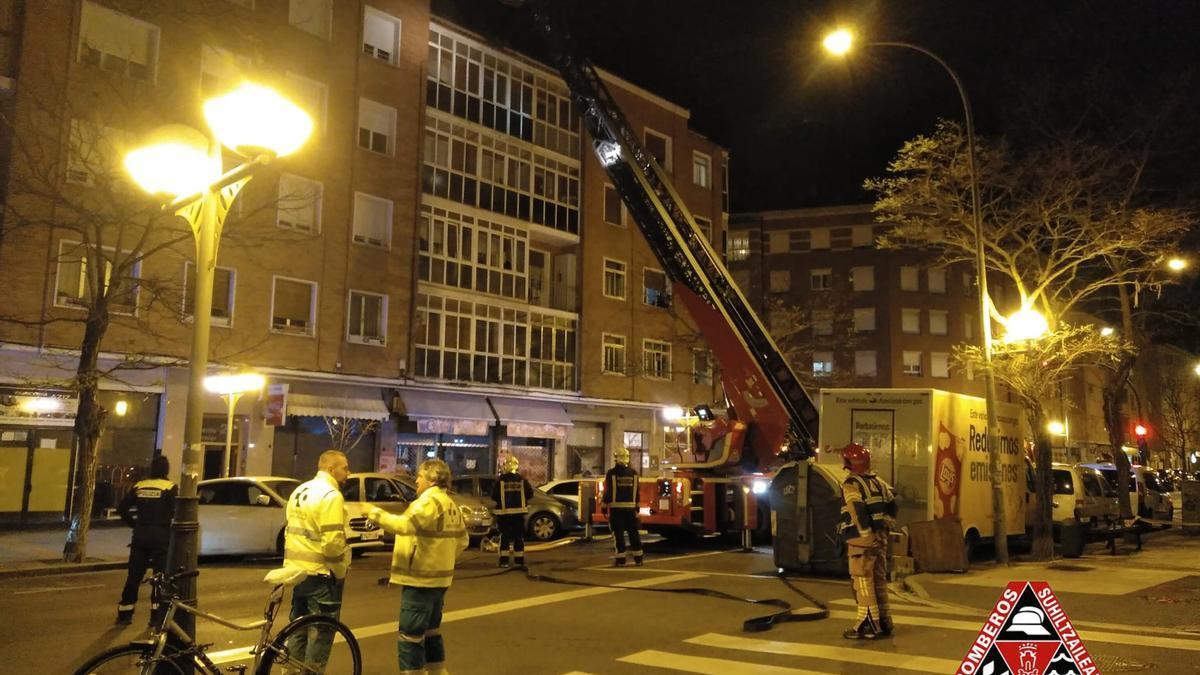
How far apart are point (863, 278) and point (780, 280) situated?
5169mm

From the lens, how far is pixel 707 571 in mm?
14531

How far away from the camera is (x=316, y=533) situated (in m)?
6.09

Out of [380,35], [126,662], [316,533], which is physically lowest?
[126,662]

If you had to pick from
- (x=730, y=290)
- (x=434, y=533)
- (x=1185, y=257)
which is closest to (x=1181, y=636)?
(x=434, y=533)

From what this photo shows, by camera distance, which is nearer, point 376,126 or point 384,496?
point 384,496

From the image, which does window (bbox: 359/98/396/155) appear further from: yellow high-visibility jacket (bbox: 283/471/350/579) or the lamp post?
yellow high-visibility jacket (bbox: 283/471/350/579)

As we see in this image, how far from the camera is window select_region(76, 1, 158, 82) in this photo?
22672 millimetres

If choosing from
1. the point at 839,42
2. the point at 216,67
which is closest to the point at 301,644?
the point at 839,42

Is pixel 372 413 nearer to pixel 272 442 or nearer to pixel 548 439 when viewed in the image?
pixel 272 442

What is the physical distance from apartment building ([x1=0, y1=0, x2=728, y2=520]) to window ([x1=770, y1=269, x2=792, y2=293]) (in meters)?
20.1

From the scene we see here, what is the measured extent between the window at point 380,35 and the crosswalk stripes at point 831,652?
81.6 feet

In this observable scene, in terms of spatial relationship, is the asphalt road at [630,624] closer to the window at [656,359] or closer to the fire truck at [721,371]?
the fire truck at [721,371]

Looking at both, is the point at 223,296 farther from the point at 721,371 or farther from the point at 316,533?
Answer: the point at 316,533

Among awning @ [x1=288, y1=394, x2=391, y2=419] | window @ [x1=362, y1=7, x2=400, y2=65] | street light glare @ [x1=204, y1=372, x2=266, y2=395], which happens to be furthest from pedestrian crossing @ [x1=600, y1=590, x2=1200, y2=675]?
window @ [x1=362, y1=7, x2=400, y2=65]
